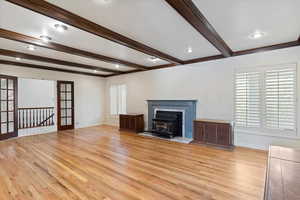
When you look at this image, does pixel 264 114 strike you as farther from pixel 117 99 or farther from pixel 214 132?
pixel 117 99

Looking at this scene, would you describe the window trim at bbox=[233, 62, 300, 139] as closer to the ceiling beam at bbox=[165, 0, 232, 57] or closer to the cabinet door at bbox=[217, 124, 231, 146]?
the cabinet door at bbox=[217, 124, 231, 146]

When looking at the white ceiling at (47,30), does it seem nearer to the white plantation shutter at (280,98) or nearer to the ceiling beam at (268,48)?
the ceiling beam at (268,48)

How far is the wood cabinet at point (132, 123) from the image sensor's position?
20.2 feet

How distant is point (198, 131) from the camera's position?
15.0 feet

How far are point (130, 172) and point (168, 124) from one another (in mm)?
2686

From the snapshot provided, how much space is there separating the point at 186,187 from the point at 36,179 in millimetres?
2401

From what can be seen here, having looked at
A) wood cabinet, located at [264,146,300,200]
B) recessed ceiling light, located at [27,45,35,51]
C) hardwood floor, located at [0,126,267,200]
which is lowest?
hardwood floor, located at [0,126,267,200]

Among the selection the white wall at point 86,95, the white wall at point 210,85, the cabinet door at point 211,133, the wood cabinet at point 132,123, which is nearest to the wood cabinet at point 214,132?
the cabinet door at point 211,133

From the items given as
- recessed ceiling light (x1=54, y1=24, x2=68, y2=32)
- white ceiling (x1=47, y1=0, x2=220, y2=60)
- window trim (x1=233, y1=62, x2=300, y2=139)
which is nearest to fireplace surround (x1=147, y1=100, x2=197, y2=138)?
window trim (x1=233, y1=62, x2=300, y2=139)

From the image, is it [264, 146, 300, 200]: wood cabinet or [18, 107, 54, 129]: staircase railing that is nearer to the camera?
[264, 146, 300, 200]: wood cabinet

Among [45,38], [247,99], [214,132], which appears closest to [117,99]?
[45,38]

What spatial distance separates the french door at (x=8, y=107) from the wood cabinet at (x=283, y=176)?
22.5 ft

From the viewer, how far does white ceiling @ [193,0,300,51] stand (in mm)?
2164

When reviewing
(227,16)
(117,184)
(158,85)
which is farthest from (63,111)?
(227,16)
